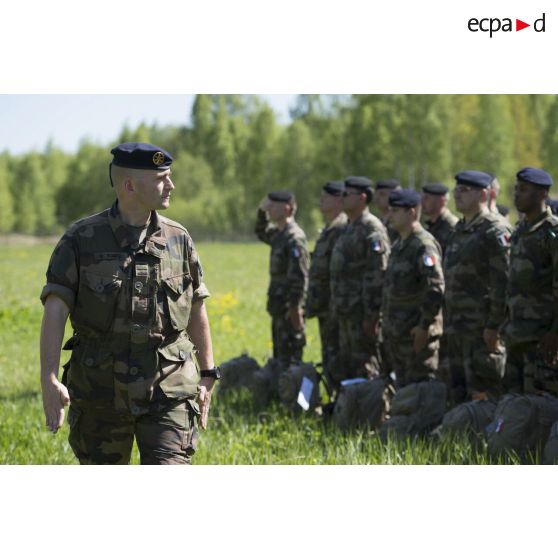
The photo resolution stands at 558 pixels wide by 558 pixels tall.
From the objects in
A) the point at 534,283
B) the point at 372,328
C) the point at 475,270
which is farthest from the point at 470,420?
the point at 372,328

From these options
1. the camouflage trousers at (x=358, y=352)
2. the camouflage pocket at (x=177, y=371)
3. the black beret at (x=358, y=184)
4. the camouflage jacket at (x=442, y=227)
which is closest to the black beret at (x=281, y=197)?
the black beret at (x=358, y=184)

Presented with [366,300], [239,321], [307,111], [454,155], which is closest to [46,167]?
[307,111]

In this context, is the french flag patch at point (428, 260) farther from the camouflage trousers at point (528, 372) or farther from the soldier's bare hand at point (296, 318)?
the soldier's bare hand at point (296, 318)

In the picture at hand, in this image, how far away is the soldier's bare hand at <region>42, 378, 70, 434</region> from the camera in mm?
3527

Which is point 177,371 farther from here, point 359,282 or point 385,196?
point 385,196

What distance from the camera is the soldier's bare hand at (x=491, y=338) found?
21.6 ft

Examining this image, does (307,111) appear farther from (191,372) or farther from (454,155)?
(191,372)

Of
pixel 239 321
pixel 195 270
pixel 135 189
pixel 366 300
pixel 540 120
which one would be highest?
pixel 540 120

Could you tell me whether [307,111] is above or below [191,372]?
above

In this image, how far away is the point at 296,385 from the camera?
24.4ft

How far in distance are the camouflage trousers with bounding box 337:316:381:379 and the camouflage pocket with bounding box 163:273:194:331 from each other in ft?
13.1

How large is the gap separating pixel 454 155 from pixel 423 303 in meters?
33.8

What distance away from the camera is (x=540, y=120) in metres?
45.0

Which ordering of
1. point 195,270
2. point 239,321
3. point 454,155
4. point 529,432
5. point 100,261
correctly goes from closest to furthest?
point 100,261 < point 195,270 < point 529,432 < point 239,321 < point 454,155
